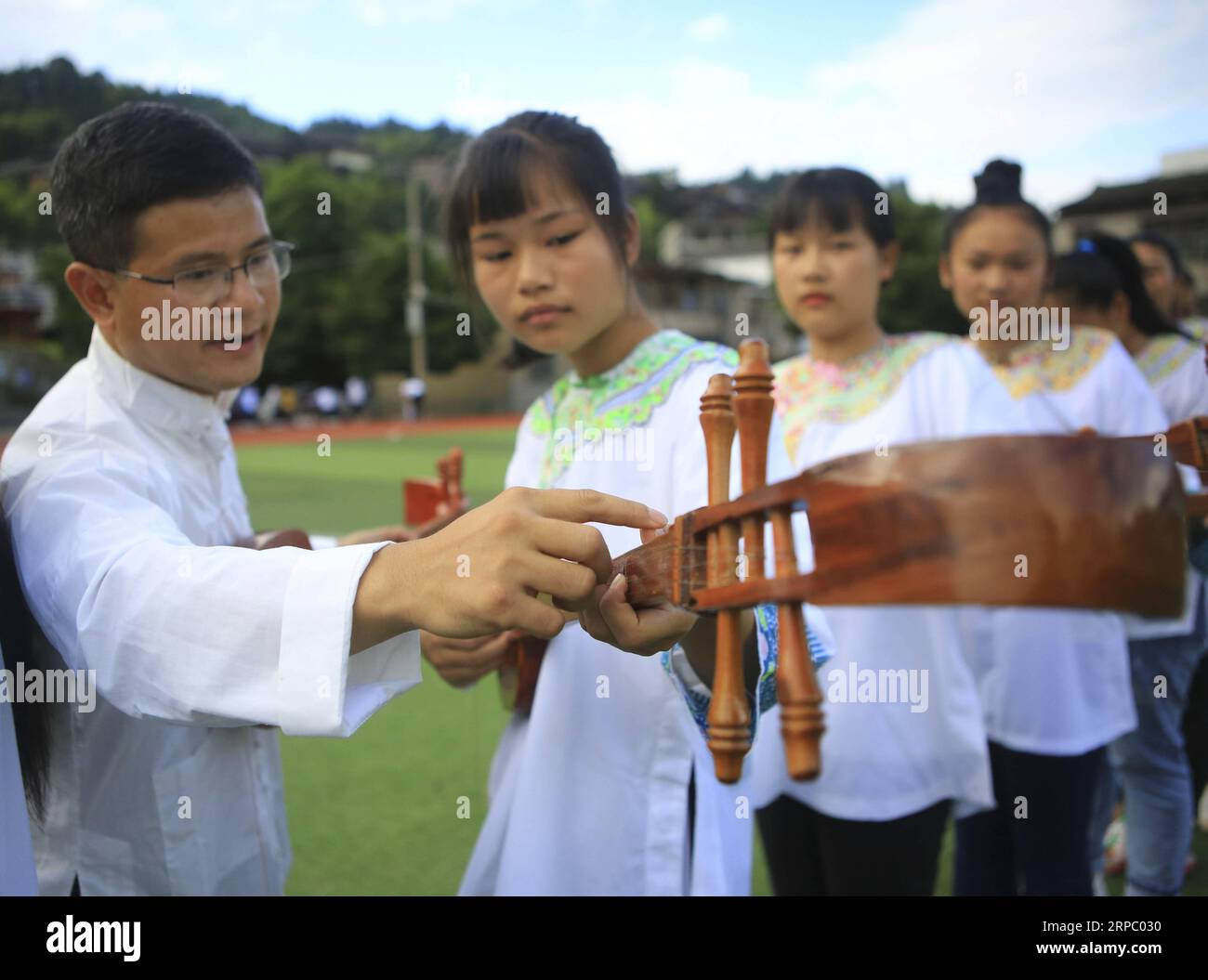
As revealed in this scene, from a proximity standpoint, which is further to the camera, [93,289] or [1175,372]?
[1175,372]

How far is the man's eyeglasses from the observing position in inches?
48.4

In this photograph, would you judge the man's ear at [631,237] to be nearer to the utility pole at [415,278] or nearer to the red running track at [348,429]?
the red running track at [348,429]

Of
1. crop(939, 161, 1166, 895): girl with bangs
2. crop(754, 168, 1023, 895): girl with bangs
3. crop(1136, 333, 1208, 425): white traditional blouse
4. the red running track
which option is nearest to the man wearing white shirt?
crop(754, 168, 1023, 895): girl with bangs

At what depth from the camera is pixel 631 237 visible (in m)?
1.54

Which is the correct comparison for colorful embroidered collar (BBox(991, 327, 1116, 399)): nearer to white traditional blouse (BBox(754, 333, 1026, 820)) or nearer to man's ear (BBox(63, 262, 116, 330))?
white traditional blouse (BBox(754, 333, 1026, 820))

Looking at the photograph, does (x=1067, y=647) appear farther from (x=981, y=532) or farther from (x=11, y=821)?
(x=11, y=821)

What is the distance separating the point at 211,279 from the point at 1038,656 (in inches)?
71.0

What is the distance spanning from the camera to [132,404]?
4.16 ft

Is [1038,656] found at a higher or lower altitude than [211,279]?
lower

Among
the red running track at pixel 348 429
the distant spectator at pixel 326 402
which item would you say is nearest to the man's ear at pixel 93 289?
the red running track at pixel 348 429

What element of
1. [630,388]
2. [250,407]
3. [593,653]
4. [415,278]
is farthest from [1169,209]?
[415,278]

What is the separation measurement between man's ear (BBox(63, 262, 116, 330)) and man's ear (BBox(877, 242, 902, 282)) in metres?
1.50
